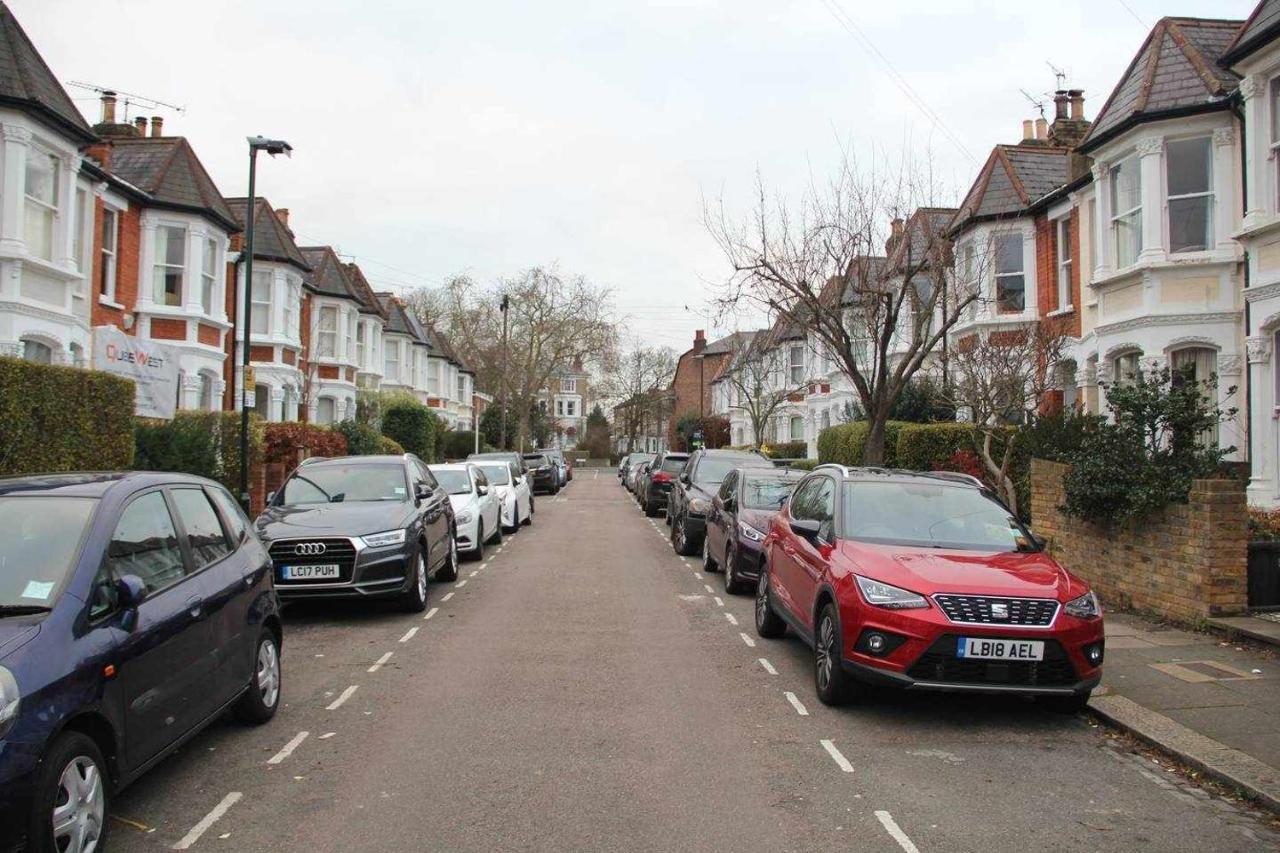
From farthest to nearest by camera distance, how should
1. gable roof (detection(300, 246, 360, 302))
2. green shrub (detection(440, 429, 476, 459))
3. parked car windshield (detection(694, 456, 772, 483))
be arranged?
green shrub (detection(440, 429, 476, 459)) < gable roof (detection(300, 246, 360, 302)) < parked car windshield (detection(694, 456, 772, 483))

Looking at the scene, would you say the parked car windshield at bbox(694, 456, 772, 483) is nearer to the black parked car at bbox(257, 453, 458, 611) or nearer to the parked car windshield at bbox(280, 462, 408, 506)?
the black parked car at bbox(257, 453, 458, 611)

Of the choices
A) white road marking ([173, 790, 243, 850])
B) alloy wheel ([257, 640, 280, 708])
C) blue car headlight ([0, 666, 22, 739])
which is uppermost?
blue car headlight ([0, 666, 22, 739])

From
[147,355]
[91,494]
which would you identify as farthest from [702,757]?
[147,355]

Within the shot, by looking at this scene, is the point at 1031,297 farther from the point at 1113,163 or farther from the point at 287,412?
the point at 287,412

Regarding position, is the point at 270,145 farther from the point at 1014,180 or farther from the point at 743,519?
the point at 1014,180

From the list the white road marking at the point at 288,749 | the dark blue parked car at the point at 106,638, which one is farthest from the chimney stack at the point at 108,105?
the white road marking at the point at 288,749

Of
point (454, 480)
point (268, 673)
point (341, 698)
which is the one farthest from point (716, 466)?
point (268, 673)

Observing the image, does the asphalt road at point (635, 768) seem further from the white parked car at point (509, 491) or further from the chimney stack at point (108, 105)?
the chimney stack at point (108, 105)

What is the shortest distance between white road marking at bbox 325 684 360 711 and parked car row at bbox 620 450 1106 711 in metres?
3.41

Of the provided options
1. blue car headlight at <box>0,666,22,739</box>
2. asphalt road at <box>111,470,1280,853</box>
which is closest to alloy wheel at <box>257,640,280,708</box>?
asphalt road at <box>111,470,1280,853</box>

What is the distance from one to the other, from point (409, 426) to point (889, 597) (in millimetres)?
30115

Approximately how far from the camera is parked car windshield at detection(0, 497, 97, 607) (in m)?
4.21

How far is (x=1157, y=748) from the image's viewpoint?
231 inches

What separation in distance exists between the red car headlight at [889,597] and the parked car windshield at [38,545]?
15.0ft
